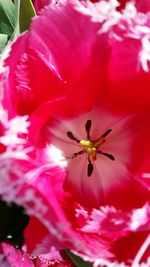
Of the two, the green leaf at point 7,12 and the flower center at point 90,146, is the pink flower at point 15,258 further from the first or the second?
the green leaf at point 7,12

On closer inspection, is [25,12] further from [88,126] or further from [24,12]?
[88,126]

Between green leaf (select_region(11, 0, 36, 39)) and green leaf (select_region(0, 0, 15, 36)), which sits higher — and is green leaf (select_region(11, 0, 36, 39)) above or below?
above

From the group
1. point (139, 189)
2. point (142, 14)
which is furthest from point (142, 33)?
point (139, 189)

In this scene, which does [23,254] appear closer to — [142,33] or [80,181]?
[80,181]

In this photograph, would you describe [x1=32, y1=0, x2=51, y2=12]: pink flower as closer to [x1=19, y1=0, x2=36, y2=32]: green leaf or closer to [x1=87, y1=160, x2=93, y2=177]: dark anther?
[x1=19, y1=0, x2=36, y2=32]: green leaf

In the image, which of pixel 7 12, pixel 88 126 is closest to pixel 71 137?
pixel 88 126

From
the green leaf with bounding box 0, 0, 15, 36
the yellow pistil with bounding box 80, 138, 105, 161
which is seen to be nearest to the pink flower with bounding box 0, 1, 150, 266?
the yellow pistil with bounding box 80, 138, 105, 161

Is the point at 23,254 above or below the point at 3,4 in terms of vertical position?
below

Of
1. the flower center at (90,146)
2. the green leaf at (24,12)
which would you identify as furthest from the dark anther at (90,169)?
the green leaf at (24,12)
